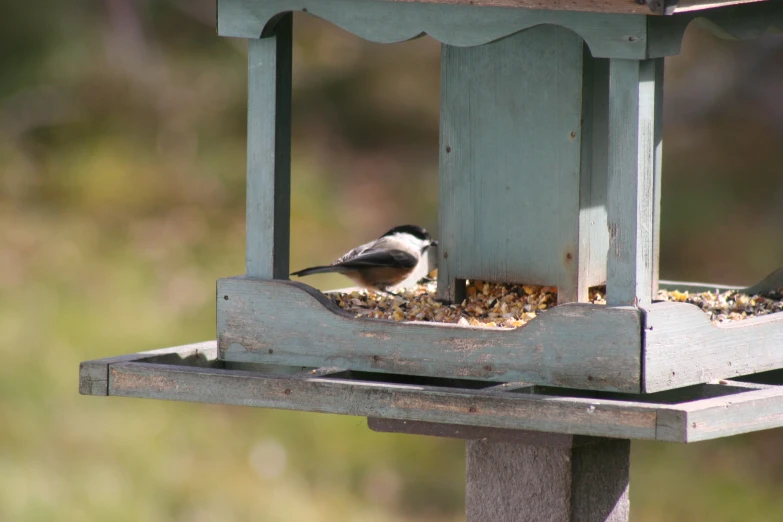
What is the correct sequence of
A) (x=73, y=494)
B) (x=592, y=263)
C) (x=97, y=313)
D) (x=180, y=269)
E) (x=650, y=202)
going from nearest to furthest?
1. (x=650, y=202)
2. (x=592, y=263)
3. (x=73, y=494)
4. (x=97, y=313)
5. (x=180, y=269)

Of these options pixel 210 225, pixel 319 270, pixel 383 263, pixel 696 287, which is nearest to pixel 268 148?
pixel 319 270

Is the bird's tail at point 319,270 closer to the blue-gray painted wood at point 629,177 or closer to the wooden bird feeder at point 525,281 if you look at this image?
the wooden bird feeder at point 525,281

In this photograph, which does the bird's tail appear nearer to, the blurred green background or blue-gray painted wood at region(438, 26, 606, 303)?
blue-gray painted wood at region(438, 26, 606, 303)

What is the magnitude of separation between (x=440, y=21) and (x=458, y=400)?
741 millimetres

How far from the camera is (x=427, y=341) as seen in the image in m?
2.68

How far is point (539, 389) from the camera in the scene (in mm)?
2684

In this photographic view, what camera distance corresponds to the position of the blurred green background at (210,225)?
19.1 feet

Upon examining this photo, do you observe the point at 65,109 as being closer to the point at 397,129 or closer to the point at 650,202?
the point at 397,129

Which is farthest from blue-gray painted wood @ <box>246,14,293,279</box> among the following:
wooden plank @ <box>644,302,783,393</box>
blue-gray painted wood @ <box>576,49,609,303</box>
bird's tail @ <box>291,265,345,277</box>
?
wooden plank @ <box>644,302,783,393</box>

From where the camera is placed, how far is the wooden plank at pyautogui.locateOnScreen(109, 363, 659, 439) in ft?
7.90

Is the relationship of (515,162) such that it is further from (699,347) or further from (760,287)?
(760,287)

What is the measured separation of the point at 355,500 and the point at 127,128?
A: 310 cm

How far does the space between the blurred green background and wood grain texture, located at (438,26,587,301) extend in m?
2.88

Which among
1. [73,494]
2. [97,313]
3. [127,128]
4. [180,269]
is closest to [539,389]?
[73,494]
